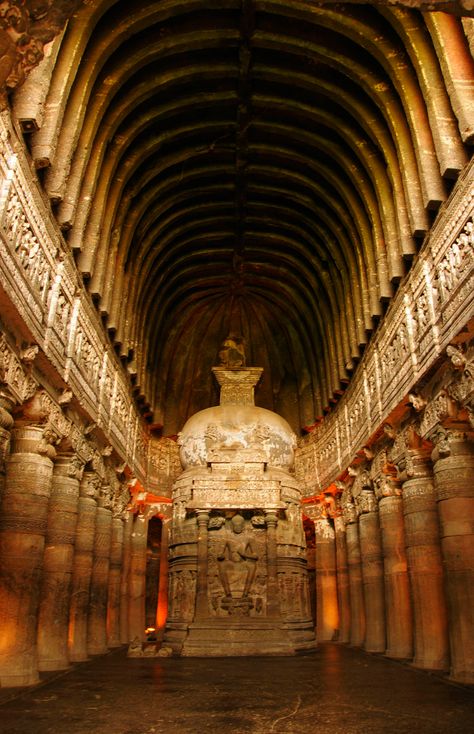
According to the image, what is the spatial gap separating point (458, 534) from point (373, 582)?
196 inches

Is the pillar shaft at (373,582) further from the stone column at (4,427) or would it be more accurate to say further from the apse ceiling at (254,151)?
the stone column at (4,427)

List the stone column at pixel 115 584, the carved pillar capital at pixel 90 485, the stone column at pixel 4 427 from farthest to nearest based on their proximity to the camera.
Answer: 1. the stone column at pixel 115 584
2. the carved pillar capital at pixel 90 485
3. the stone column at pixel 4 427

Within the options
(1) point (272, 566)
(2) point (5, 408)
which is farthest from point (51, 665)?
(1) point (272, 566)

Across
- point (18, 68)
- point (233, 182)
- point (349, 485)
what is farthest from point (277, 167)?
point (18, 68)

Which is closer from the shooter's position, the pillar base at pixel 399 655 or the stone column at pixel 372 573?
the pillar base at pixel 399 655

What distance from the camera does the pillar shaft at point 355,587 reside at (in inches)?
586

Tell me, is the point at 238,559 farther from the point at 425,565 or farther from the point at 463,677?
the point at 463,677

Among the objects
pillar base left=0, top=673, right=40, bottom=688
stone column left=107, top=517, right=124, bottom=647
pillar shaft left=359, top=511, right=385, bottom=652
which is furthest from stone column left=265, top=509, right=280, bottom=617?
pillar base left=0, top=673, right=40, bottom=688

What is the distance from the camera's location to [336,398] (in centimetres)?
1772

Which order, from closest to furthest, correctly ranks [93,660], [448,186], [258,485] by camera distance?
[448,186] < [93,660] < [258,485]

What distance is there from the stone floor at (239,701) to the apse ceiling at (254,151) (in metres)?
7.15

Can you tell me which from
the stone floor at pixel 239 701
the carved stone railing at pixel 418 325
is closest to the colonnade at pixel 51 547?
the stone floor at pixel 239 701

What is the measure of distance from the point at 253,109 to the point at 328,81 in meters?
2.08

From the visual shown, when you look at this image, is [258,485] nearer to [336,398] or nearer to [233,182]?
[336,398]
